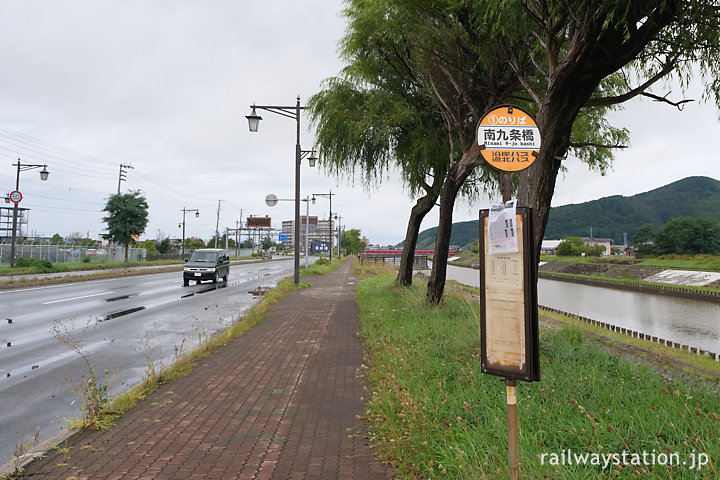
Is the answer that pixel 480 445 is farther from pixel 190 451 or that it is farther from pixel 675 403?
pixel 190 451

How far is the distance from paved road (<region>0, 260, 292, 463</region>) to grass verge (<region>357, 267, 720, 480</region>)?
140 inches

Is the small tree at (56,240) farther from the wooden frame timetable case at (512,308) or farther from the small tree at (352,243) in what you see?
the wooden frame timetable case at (512,308)

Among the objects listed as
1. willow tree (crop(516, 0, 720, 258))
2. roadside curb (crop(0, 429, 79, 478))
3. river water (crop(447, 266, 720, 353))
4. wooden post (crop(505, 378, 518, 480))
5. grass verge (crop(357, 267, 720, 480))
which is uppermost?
willow tree (crop(516, 0, 720, 258))

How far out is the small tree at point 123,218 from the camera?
1507 inches

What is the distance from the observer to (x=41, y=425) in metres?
4.36

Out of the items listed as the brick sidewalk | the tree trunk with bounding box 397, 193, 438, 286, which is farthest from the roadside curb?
the tree trunk with bounding box 397, 193, 438, 286

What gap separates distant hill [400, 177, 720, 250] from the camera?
16175cm

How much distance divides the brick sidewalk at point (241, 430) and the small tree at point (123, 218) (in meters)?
36.8

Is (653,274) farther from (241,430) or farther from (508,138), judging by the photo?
(241,430)

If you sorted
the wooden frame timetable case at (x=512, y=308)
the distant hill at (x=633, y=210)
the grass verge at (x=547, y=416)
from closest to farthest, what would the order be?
the wooden frame timetable case at (x=512, y=308), the grass verge at (x=547, y=416), the distant hill at (x=633, y=210)

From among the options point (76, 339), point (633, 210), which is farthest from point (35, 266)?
point (633, 210)

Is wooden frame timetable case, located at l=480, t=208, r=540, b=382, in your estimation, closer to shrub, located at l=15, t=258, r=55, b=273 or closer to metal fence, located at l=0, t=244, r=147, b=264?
shrub, located at l=15, t=258, r=55, b=273

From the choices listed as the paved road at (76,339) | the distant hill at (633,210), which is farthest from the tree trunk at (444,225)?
the distant hill at (633,210)

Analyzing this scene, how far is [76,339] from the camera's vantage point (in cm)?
835
